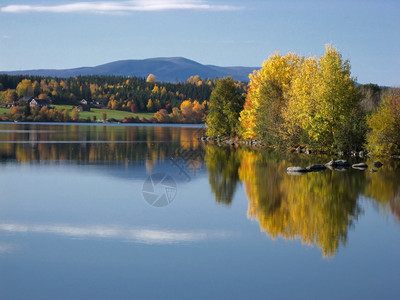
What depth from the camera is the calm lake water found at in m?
11.6

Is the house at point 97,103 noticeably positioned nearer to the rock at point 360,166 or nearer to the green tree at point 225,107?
the green tree at point 225,107

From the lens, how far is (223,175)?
1186 inches

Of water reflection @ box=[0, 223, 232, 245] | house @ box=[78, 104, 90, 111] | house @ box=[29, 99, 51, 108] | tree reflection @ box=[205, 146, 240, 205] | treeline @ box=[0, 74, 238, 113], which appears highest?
treeline @ box=[0, 74, 238, 113]

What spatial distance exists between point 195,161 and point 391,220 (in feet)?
70.4

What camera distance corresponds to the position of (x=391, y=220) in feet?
60.9

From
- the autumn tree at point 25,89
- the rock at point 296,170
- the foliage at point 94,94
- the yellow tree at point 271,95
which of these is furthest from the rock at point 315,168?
the autumn tree at point 25,89

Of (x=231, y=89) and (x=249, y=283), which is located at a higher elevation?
(x=231, y=89)

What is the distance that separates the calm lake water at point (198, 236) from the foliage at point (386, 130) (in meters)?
11.0

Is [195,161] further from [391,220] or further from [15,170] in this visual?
[391,220]

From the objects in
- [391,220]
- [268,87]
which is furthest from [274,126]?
[391,220]

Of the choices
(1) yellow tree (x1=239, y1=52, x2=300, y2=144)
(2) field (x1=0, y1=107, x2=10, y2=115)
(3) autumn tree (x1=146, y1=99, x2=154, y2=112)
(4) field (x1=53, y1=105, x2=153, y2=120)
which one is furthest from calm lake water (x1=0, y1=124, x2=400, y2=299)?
(3) autumn tree (x1=146, y1=99, x2=154, y2=112)

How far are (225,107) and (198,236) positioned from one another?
52773mm

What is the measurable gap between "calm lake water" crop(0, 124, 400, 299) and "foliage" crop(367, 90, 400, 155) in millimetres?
10997

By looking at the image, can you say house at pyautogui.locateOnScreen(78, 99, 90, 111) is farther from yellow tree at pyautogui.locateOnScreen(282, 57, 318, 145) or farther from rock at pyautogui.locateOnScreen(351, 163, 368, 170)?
rock at pyautogui.locateOnScreen(351, 163, 368, 170)
